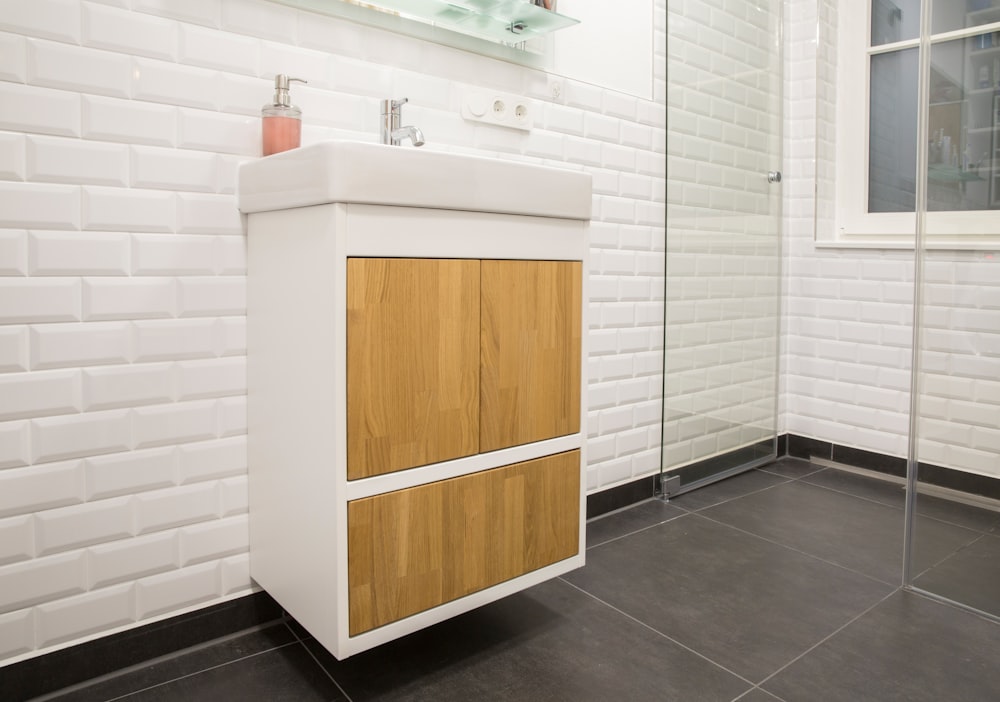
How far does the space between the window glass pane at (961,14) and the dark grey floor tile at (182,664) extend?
2209 millimetres

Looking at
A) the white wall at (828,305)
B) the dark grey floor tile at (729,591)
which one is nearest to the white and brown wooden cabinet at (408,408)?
the dark grey floor tile at (729,591)

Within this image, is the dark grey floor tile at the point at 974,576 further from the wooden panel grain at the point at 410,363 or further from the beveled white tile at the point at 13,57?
the beveled white tile at the point at 13,57

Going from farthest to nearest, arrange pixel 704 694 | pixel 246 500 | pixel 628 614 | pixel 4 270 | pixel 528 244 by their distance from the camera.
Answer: pixel 628 614 < pixel 246 500 < pixel 528 244 < pixel 704 694 < pixel 4 270

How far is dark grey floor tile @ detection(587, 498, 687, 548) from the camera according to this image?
2209 millimetres

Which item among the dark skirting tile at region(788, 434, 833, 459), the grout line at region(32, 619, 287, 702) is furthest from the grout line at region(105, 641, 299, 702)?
the dark skirting tile at region(788, 434, 833, 459)

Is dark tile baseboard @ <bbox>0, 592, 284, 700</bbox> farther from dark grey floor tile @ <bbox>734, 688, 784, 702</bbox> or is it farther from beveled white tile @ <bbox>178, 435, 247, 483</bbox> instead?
dark grey floor tile @ <bbox>734, 688, 784, 702</bbox>

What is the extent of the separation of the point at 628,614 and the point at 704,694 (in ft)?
1.13

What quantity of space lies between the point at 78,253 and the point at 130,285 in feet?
0.36

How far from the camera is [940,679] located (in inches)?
56.8

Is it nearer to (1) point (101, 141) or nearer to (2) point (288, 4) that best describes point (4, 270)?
(1) point (101, 141)

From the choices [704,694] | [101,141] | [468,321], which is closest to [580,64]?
[468,321]

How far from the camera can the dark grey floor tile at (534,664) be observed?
1.39m

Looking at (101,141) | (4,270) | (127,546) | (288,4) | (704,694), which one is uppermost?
(288,4)

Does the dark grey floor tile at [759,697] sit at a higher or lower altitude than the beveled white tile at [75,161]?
lower
